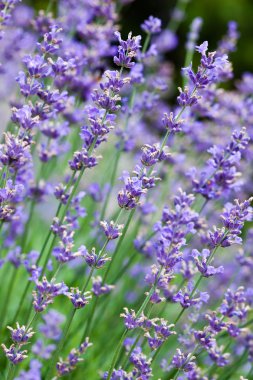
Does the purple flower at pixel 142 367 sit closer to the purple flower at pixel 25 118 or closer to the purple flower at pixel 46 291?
the purple flower at pixel 46 291

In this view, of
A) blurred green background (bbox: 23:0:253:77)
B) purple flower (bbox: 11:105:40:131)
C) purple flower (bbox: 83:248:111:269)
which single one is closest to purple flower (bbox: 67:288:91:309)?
purple flower (bbox: 83:248:111:269)

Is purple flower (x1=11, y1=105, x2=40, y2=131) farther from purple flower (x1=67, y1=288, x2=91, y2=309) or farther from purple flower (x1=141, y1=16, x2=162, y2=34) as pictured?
purple flower (x1=141, y1=16, x2=162, y2=34)

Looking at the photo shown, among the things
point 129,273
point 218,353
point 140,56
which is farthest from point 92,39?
point 218,353

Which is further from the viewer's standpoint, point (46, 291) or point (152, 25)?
point (152, 25)

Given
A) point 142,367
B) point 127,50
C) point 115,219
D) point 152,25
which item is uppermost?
point 152,25

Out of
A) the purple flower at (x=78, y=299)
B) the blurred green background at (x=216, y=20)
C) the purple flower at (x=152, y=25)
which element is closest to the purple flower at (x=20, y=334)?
the purple flower at (x=78, y=299)

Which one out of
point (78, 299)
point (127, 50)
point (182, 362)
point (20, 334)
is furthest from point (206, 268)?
point (127, 50)

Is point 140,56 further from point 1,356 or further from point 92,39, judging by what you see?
point 1,356

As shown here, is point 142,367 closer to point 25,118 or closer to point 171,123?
point 171,123
